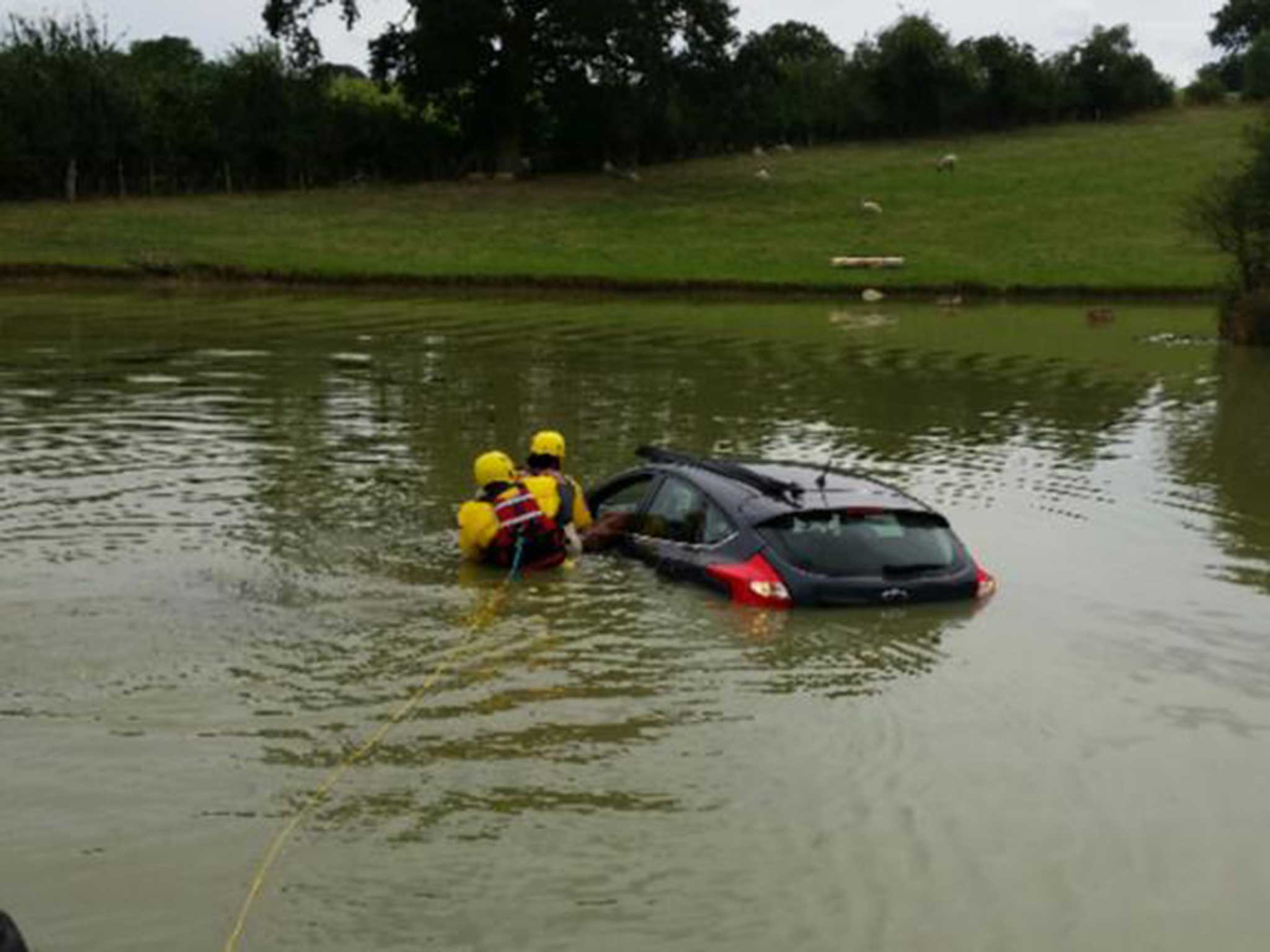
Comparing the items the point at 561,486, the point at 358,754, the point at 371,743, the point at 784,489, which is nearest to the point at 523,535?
the point at 561,486

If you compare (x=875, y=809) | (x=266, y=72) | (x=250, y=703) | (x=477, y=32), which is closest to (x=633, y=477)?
(x=250, y=703)

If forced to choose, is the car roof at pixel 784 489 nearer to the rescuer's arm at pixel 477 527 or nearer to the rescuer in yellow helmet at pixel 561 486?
the rescuer in yellow helmet at pixel 561 486

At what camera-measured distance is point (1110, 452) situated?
839 inches

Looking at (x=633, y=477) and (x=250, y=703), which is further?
(x=633, y=477)

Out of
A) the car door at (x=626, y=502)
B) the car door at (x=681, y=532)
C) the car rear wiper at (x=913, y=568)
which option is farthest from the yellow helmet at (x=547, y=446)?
the car rear wiper at (x=913, y=568)

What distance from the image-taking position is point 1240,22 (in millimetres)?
123875

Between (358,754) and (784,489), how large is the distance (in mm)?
4857

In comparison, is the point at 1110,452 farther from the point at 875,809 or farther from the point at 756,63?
the point at 756,63

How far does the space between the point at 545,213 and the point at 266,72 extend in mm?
17171

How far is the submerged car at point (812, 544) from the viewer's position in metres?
11.8

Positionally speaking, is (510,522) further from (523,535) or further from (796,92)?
(796,92)

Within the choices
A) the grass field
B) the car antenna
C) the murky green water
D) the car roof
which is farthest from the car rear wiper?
the grass field

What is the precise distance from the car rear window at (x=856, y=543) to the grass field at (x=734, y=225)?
40.8 metres

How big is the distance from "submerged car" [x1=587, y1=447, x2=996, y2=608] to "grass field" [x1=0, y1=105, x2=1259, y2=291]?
40164 mm
